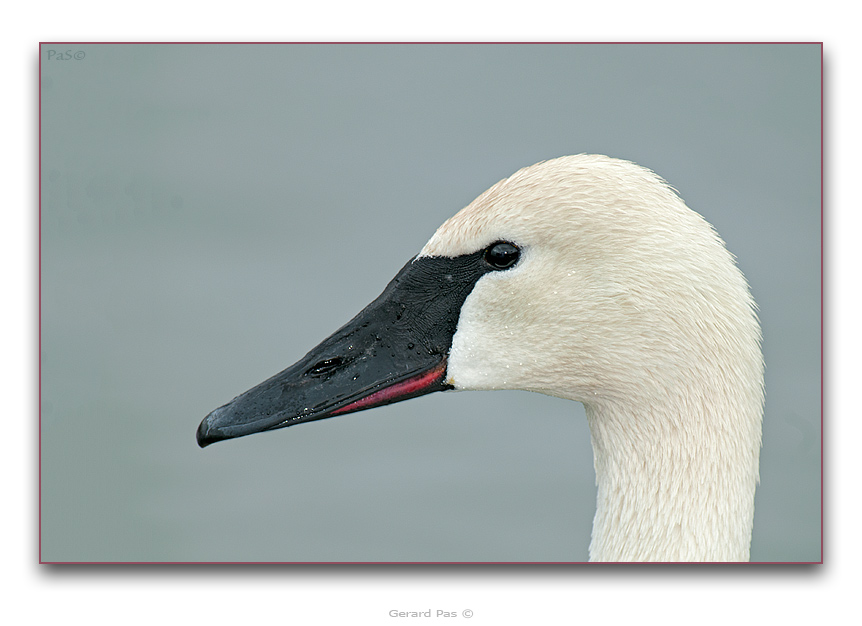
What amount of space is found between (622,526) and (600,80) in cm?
230

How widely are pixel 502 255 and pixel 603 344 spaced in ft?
1.26

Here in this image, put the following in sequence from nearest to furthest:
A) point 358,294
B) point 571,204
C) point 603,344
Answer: point 571,204 → point 603,344 → point 358,294

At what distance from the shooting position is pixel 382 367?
3.50m

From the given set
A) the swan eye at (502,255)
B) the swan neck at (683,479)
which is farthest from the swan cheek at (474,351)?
the swan neck at (683,479)

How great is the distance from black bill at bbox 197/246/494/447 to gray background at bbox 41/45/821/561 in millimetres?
1235

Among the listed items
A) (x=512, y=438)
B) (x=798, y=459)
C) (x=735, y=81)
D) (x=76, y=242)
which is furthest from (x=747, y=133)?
(x=76, y=242)

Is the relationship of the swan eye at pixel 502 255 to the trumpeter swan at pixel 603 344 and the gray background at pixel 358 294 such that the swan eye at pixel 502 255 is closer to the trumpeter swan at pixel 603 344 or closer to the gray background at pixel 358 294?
the trumpeter swan at pixel 603 344

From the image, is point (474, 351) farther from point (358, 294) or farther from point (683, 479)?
point (358, 294)

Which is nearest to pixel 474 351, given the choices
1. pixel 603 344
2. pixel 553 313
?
pixel 553 313

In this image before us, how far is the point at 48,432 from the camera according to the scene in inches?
174

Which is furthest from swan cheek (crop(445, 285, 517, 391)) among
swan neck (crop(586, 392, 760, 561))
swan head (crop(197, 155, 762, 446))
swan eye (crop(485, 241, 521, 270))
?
swan neck (crop(586, 392, 760, 561))

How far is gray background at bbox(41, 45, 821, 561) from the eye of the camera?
197 inches

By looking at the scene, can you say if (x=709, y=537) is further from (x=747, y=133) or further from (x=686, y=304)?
(x=747, y=133)

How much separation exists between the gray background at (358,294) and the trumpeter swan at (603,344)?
4.13 ft
